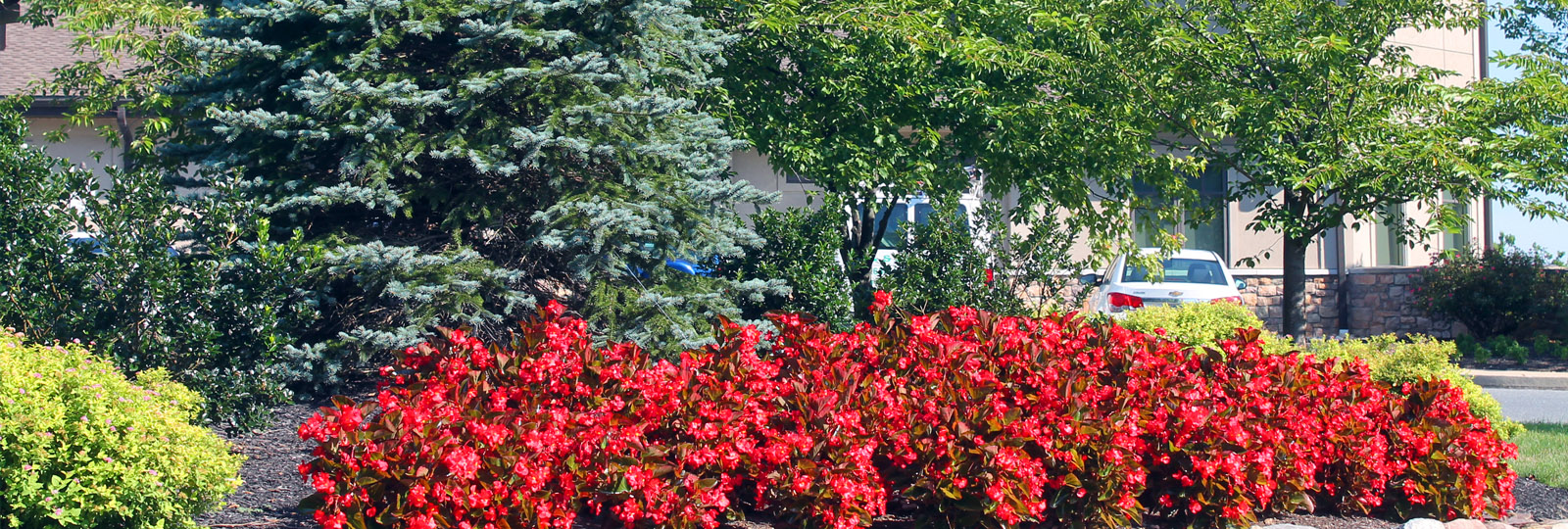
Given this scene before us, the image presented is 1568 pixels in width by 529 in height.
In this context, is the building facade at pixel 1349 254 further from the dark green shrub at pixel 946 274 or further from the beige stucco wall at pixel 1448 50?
the dark green shrub at pixel 946 274

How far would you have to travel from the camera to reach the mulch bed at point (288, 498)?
4.31 m

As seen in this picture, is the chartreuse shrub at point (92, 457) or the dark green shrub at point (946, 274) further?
the dark green shrub at point (946, 274)

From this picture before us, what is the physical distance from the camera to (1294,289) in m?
12.2

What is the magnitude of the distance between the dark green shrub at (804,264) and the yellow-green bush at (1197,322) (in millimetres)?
1949

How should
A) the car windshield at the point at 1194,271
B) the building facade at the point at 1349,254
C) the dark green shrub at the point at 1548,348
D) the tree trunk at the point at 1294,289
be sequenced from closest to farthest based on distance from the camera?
the tree trunk at the point at 1294,289, the dark green shrub at the point at 1548,348, the car windshield at the point at 1194,271, the building facade at the point at 1349,254

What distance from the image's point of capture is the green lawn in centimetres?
623

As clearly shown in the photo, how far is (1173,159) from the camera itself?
29.7 ft

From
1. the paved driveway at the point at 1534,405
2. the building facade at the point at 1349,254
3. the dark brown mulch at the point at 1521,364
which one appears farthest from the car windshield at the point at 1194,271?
the paved driveway at the point at 1534,405

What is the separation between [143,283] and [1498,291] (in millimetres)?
16146

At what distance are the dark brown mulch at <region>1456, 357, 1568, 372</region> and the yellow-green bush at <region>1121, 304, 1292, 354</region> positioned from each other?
7621mm

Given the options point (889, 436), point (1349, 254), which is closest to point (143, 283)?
point (889, 436)

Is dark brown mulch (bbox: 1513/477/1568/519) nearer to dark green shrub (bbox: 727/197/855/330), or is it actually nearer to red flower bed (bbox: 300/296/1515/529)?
red flower bed (bbox: 300/296/1515/529)

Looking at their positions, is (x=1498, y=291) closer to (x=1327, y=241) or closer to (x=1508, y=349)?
(x=1508, y=349)

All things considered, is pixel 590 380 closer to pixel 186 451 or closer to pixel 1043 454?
pixel 186 451
